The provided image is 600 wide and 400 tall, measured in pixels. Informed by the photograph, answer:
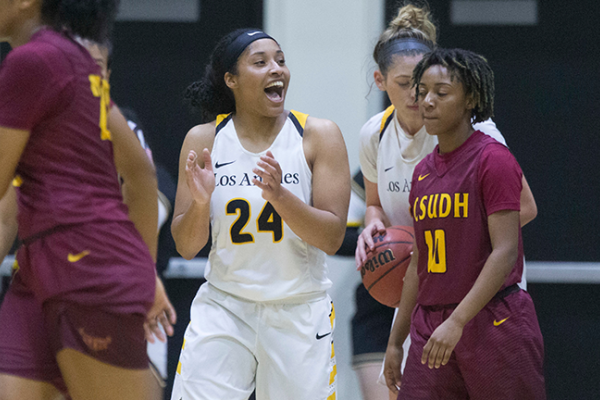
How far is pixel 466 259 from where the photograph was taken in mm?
2652

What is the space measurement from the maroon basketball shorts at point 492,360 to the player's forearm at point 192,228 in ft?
3.09

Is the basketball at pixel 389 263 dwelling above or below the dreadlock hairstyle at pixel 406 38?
below

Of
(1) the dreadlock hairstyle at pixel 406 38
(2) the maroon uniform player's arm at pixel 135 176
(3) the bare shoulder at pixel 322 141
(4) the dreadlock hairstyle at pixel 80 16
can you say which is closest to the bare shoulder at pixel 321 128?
(3) the bare shoulder at pixel 322 141

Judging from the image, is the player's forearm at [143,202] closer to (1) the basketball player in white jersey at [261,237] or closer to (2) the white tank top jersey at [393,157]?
(1) the basketball player in white jersey at [261,237]

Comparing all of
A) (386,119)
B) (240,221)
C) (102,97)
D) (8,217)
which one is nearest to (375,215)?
(386,119)

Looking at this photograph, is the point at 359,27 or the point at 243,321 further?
the point at 359,27

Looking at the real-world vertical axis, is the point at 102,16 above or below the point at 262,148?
above

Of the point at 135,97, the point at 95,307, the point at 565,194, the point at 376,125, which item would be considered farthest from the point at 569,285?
the point at 95,307

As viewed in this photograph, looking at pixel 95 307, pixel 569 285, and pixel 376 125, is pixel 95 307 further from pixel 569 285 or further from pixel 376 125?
pixel 569 285

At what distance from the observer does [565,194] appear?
185 inches

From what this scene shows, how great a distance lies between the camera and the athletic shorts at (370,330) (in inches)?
147

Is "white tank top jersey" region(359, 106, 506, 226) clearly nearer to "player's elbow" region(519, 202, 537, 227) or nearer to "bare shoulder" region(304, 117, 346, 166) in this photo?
"bare shoulder" region(304, 117, 346, 166)

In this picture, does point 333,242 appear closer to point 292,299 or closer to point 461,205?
point 292,299

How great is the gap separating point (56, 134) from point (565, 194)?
3687 millimetres
